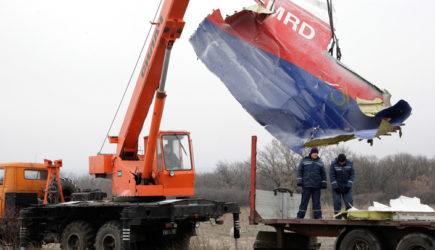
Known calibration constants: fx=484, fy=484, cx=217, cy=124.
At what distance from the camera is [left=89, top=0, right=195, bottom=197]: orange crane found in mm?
10352

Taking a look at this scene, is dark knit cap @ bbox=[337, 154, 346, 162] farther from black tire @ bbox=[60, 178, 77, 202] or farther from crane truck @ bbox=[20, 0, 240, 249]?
black tire @ bbox=[60, 178, 77, 202]

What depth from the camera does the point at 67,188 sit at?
46.0 feet

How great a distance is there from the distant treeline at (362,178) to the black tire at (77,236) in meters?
27.4

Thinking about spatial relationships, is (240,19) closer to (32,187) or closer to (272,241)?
(272,241)

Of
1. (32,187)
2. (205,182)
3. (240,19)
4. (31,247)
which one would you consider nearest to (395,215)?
(240,19)

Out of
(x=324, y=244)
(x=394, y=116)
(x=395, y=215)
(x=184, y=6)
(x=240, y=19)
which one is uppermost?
(x=184, y=6)

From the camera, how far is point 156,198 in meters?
11.0

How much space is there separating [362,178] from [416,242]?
39599 mm

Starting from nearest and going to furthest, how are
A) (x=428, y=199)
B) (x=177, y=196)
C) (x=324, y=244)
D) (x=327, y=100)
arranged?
1. (x=327, y=100)
2. (x=177, y=196)
3. (x=324, y=244)
4. (x=428, y=199)

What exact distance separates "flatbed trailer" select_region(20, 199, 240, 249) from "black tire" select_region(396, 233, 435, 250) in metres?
4.25

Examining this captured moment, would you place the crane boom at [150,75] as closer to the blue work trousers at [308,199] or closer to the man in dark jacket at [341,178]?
the blue work trousers at [308,199]

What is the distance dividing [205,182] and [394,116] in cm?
4945

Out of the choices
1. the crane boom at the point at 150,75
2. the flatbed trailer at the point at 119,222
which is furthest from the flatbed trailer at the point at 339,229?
the crane boom at the point at 150,75

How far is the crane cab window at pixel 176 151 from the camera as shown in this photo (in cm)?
1107
